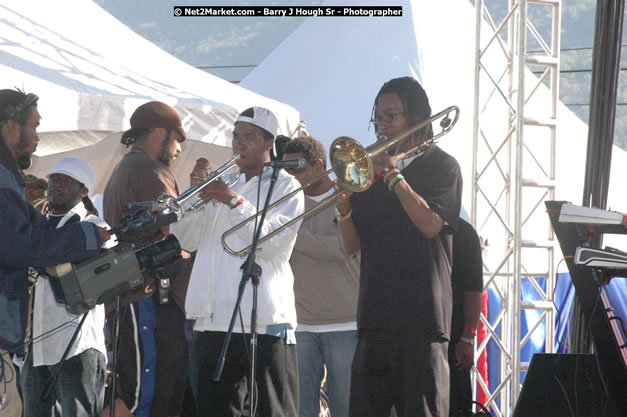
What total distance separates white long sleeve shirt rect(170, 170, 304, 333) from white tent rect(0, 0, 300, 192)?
2046mm

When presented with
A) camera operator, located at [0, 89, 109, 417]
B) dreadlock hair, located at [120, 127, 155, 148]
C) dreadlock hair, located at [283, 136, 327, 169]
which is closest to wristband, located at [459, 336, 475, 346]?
dreadlock hair, located at [283, 136, 327, 169]

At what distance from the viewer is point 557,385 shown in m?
3.91

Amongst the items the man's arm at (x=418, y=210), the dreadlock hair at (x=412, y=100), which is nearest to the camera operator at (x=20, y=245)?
the man's arm at (x=418, y=210)

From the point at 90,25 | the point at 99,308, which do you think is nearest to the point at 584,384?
the point at 99,308

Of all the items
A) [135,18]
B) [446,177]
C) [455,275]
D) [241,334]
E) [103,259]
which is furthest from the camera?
[135,18]

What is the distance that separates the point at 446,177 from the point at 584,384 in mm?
1245

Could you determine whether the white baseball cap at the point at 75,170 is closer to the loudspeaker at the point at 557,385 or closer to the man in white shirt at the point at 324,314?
the man in white shirt at the point at 324,314

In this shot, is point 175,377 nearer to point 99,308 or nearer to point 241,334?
point 99,308

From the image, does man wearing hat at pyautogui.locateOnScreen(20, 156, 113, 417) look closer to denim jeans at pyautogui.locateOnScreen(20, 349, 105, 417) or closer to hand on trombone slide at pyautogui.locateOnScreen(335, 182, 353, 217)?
denim jeans at pyautogui.locateOnScreen(20, 349, 105, 417)

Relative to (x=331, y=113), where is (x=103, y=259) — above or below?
below

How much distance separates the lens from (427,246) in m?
3.41

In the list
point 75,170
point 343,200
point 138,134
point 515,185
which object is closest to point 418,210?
point 343,200

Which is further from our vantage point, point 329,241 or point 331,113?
point 331,113

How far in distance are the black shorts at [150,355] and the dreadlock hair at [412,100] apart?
1.80 m
